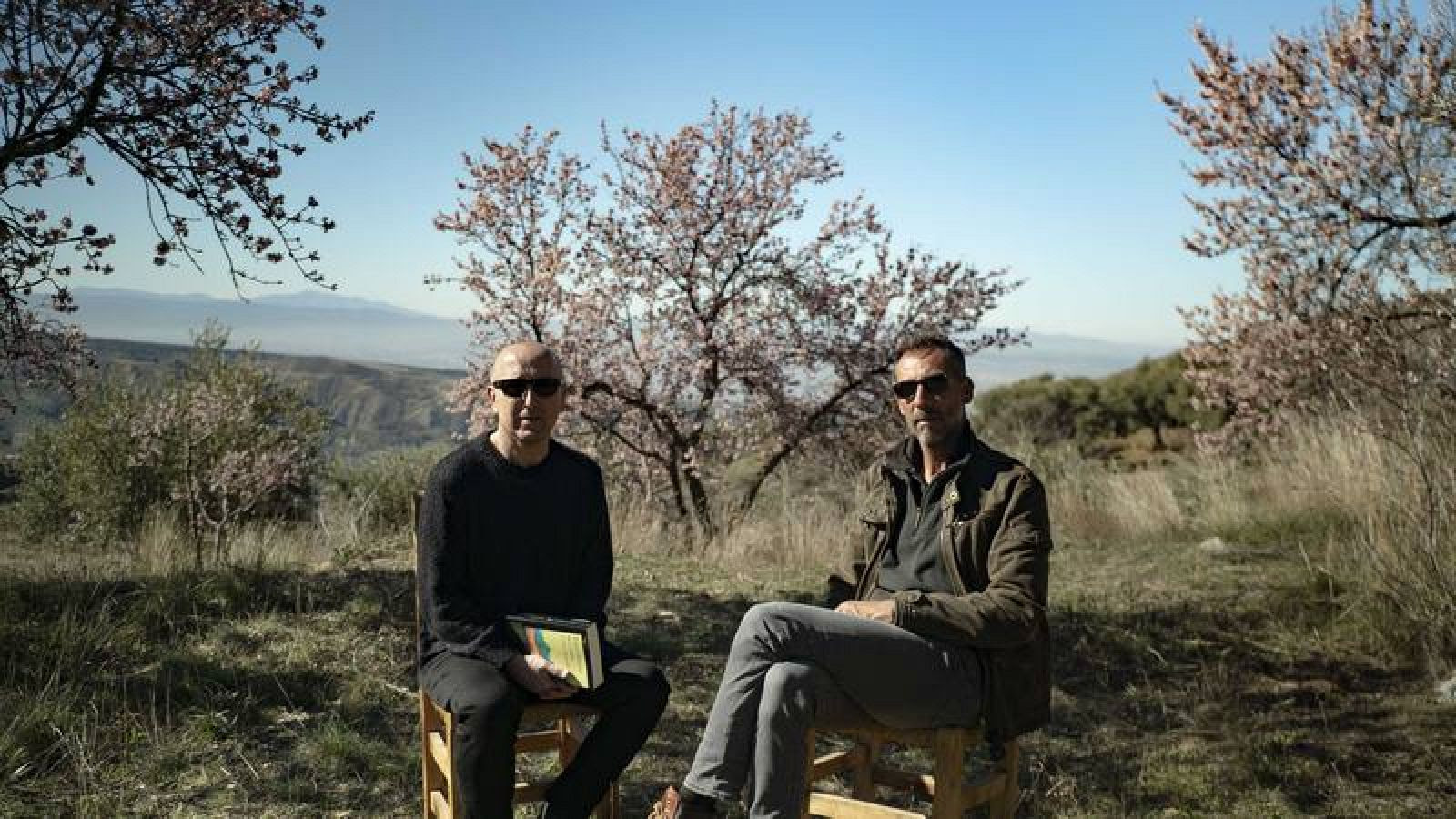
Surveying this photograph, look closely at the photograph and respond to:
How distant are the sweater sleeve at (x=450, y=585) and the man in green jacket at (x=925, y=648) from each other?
703 mm

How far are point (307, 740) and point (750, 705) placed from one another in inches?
87.1

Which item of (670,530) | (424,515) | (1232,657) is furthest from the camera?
(670,530)

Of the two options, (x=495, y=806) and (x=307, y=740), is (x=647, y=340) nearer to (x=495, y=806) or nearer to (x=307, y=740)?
(x=307, y=740)

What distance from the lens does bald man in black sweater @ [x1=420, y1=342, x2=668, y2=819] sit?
3.07 meters

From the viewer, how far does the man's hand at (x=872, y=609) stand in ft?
10.3

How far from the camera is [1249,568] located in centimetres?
756

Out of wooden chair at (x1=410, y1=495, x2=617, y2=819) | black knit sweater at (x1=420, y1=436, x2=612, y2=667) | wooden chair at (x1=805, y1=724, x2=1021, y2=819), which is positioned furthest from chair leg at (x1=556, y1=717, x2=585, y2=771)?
wooden chair at (x1=805, y1=724, x2=1021, y2=819)

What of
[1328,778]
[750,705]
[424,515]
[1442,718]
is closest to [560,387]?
[424,515]

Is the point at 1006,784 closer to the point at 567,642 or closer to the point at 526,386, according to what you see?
the point at 567,642

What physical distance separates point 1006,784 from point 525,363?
6.25 feet

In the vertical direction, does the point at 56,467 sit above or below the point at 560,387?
below

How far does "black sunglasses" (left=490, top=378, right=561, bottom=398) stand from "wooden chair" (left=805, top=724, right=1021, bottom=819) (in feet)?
4.27

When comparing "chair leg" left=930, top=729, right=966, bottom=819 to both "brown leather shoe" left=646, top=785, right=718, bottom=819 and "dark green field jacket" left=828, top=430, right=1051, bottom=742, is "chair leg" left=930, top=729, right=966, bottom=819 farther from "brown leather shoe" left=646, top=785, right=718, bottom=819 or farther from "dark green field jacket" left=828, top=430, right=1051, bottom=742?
"brown leather shoe" left=646, top=785, right=718, bottom=819

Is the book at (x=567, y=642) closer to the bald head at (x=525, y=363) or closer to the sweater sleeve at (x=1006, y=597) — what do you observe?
the bald head at (x=525, y=363)
